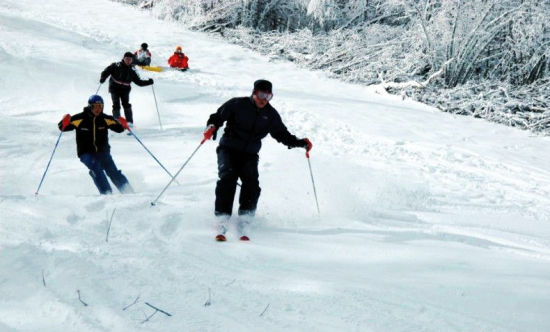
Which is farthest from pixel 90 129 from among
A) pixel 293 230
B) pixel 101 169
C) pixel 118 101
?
pixel 118 101

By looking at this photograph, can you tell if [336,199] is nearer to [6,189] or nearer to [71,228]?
[71,228]

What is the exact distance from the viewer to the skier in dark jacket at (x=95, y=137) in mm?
5074

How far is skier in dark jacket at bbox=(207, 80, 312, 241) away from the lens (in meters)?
3.89

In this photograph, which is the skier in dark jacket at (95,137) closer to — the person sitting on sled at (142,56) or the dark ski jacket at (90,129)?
the dark ski jacket at (90,129)

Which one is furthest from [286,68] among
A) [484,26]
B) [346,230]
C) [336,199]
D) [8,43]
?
[346,230]

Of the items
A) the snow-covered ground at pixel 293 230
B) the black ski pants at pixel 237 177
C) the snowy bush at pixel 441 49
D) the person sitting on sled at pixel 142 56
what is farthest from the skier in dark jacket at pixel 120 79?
the snowy bush at pixel 441 49

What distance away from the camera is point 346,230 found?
4000 mm

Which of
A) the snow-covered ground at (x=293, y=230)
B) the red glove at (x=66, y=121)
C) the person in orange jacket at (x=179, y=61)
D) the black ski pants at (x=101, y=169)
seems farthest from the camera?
the person in orange jacket at (x=179, y=61)

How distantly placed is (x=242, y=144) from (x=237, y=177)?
1.06 ft

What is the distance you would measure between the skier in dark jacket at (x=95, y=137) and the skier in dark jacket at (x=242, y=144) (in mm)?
1890

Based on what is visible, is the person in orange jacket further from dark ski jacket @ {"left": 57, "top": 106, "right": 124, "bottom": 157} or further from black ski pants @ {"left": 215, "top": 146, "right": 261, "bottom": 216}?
black ski pants @ {"left": 215, "top": 146, "right": 261, "bottom": 216}

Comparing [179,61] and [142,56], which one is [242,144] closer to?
[179,61]

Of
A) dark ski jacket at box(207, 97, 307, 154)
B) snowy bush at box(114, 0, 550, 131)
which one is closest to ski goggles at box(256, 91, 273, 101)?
dark ski jacket at box(207, 97, 307, 154)

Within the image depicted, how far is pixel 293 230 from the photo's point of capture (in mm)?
3924
